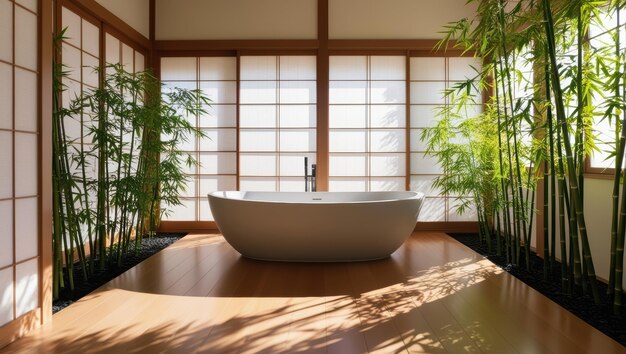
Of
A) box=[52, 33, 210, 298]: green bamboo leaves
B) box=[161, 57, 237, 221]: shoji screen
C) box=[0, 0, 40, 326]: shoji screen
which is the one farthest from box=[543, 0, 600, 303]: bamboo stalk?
box=[161, 57, 237, 221]: shoji screen

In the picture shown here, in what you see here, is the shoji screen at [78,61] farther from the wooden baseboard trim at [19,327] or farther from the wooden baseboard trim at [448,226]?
the wooden baseboard trim at [448,226]

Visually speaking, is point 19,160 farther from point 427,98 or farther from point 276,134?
point 427,98

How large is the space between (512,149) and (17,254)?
3823 millimetres

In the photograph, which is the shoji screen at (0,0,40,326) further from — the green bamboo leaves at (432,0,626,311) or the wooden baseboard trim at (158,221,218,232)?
the wooden baseboard trim at (158,221,218,232)

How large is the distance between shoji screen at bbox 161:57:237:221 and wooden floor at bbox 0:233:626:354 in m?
2.04

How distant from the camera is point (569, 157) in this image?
3.27m

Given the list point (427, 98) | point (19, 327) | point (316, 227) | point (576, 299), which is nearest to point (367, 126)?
point (427, 98)

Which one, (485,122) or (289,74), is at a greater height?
(289,74)

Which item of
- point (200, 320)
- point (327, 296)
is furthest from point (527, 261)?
point (200, 320)

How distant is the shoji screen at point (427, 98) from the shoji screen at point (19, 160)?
4.52 meters

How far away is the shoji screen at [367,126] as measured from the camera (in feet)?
21.6

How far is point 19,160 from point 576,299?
322cm

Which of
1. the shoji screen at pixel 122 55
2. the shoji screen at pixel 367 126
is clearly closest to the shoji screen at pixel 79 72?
the shoji screen at pixel 122 55

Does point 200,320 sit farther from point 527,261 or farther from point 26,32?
point 527,261
